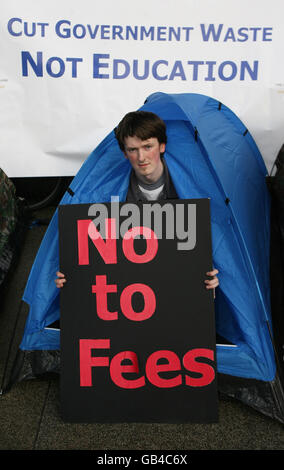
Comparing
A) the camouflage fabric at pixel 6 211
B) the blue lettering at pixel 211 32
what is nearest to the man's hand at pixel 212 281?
the camouflage fabric at pixel 6 211

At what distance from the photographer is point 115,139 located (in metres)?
1.72

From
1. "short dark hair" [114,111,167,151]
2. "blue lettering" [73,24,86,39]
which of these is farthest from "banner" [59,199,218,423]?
"blue lettering" [73,24,86,39]

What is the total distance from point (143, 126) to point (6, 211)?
1.10 metres

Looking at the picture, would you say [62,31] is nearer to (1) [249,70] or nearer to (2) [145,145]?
(1) [249,70]

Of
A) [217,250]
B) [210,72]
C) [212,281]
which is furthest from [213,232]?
[210,72]

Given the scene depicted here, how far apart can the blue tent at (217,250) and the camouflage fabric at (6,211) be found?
0.67 meters

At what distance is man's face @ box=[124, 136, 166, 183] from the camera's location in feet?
5.13

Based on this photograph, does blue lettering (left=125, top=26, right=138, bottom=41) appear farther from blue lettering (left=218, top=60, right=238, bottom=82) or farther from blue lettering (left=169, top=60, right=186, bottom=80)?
blue lettering (left=218, top=60, right=238, bottom=82)

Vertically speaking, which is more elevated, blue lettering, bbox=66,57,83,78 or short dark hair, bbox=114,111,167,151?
blue lettering, bbox=66,57,83,78

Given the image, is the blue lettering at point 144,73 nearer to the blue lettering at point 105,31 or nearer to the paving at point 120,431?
the blue lettering at point 105,31

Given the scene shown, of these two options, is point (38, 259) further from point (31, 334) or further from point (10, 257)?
point (10, 257)

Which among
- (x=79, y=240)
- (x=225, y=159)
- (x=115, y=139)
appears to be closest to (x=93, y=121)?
(x=115, y=139)

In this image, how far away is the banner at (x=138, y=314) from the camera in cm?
145

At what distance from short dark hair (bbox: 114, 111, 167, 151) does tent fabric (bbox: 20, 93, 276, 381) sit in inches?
4.2
